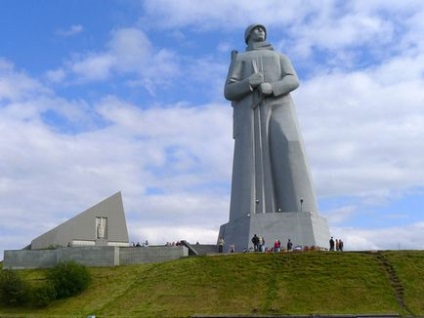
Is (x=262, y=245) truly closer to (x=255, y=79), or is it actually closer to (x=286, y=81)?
(x=255, y=79)

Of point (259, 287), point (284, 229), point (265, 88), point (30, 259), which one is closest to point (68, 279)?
point (30, 259)

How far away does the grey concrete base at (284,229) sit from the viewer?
26141 mm

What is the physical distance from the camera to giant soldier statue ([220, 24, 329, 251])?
2664 centimetres

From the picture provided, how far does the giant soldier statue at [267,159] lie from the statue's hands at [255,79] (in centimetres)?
5

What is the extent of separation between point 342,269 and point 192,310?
580cm

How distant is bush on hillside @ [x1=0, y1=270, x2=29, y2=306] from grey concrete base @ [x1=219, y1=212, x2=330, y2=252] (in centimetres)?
916

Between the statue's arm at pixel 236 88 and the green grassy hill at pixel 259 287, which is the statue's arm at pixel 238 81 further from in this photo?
the green grassy hill at pixel 259 287

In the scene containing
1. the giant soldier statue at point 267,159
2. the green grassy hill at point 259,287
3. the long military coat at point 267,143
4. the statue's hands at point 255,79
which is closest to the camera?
the green grassy hill at point 259,287

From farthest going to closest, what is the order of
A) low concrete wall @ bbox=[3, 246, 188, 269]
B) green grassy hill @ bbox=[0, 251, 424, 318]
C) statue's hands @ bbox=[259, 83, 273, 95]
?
statue's hands @ bbox=[259, 83, 273, 95]
low concrete wall @ bbox=[3, 246, 188, 269]
green grassy hill @ bbox=[0, 251, 424, 318]

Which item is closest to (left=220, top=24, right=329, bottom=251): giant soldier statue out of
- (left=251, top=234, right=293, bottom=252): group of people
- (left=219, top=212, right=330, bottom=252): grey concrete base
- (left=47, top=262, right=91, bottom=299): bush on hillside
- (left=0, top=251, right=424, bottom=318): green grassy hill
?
(left=219, top=212, right=330, bottom=252): grey concrete base

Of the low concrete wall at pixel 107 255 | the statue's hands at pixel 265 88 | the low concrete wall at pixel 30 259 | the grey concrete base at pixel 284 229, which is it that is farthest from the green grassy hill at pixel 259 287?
the statue's hands at pixel 265 88

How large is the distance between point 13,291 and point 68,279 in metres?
2.10

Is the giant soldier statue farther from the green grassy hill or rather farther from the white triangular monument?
the white triangular monument

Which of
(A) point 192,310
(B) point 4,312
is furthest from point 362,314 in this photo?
(B) point 4,312
